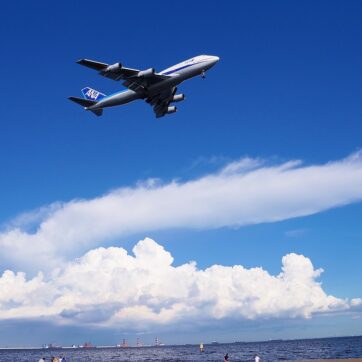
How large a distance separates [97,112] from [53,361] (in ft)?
118

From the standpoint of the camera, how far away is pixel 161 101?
6575 centimetres

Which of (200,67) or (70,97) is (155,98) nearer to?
(200,67)

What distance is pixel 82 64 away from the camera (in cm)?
5531

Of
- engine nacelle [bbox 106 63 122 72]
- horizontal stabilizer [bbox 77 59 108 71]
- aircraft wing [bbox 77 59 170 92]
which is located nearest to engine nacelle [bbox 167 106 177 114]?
aircraft wing [bbox 77 59 170 92]

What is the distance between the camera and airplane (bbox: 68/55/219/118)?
56281 millimetres

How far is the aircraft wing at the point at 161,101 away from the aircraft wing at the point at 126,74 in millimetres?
4929

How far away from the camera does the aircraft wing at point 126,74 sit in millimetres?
55625

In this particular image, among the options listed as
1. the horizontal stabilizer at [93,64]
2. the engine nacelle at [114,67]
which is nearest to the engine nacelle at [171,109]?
the engine nacelle at [114,67]

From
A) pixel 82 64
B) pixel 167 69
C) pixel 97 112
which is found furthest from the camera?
Answer: pixel 97 112

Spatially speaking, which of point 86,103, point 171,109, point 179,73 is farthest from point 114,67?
point 171,109

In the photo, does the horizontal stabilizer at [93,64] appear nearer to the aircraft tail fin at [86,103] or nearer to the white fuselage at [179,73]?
the white fuselage at [179,73]

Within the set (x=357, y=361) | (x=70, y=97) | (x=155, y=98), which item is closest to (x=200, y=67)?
(x=155, y=98)

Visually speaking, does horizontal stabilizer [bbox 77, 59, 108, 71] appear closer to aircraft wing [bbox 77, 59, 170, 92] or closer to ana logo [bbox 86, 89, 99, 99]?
aircraft wing [bbox 77, 59, 170, 92]

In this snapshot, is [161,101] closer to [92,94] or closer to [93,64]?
[93,64]
